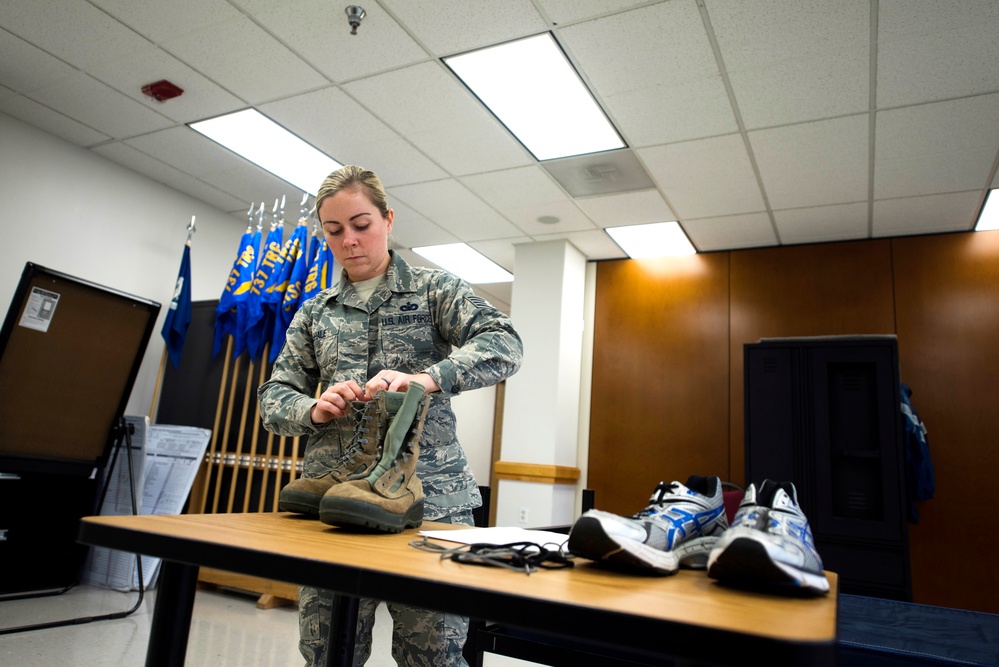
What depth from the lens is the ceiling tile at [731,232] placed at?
14.6 ft

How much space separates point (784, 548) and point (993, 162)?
3966 millimetres

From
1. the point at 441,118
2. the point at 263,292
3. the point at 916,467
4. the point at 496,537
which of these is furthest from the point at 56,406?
the point at 916,467

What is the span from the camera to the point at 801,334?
15.4 feet

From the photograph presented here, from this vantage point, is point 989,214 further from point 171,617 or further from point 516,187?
point 171,617

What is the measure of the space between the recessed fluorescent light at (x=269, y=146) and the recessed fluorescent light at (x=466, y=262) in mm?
1423

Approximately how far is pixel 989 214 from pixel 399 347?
4.47m

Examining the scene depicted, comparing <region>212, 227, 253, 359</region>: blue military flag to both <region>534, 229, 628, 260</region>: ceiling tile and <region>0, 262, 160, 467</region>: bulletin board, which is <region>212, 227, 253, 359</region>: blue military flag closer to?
<region>0, 262, 160, 467</region>: bulletin board

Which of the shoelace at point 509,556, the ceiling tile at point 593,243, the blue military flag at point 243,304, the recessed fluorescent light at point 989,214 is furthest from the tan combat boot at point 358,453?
the recessed fluorescent light at point 989,214

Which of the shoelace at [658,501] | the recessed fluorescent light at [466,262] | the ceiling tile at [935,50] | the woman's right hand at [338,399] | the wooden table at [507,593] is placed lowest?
the wooden table at [507,593]

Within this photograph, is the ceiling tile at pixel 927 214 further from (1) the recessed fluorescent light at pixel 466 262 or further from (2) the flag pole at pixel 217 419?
(2) the flag pole at pixel 217 419

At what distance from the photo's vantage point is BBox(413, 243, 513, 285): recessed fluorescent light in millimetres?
5527

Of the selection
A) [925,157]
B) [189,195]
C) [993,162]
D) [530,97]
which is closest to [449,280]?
[530,97]

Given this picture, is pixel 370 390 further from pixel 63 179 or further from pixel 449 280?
pixel 63 179

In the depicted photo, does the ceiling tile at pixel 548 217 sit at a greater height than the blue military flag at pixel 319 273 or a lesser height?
greater
